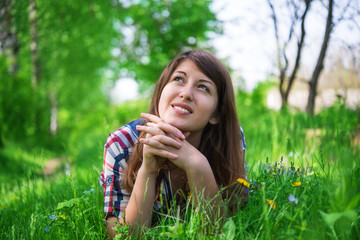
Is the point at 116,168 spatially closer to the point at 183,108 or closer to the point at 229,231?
the point at 183,108

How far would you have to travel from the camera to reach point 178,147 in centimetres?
164

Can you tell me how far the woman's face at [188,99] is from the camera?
5.92 feet

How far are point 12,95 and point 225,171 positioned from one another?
241 inches

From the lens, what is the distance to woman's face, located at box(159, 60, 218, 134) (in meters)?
1.80

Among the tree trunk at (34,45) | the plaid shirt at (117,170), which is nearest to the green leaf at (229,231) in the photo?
the plaid shirt at (117,170)

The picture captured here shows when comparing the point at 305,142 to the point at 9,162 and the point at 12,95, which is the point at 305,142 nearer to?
the point at 9,162

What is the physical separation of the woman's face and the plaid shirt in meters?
0.30

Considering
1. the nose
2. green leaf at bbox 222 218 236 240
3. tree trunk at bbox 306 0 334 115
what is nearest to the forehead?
the nose

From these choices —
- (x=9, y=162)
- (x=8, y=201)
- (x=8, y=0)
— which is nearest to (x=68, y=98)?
(x=9, y=162)

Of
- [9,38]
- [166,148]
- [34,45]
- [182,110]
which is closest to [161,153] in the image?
[166,148]

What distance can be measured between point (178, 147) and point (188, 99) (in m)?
0.33

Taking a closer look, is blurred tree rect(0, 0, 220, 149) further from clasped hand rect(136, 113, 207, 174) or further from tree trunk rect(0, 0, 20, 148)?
clasped hand rect(136, 113, 207, 174)

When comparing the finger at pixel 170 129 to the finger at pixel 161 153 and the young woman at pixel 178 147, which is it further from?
the finger at pixel 161 153

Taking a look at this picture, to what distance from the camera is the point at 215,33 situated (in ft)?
44.8
